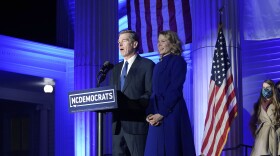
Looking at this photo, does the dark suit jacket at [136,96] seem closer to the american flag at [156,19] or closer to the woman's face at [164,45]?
the woman's face at [164,45]

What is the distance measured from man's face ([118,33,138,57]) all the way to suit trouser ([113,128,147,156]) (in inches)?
31.0

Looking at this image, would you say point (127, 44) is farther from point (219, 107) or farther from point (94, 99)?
point (219, 107)

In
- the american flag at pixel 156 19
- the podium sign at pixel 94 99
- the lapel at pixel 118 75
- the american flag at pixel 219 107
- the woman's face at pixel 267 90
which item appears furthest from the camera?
the american flag at pixel 156 19

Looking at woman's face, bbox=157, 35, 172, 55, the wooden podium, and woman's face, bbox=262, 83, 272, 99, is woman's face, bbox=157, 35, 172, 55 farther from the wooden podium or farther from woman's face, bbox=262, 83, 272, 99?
woman's face, bbox=262, 83, 272, 99

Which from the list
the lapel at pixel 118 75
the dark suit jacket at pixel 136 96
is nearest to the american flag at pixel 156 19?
the lapel at pixel 118 75

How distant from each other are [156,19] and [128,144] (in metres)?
7.49

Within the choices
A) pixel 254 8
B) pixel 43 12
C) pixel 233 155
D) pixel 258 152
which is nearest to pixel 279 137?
pixel 258 152

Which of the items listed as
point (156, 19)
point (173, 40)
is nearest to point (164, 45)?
point (173, 40)

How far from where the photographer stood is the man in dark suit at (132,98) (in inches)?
276

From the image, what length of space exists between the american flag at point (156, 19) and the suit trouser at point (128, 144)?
6.77 metres

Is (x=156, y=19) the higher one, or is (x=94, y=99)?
(x=156, y=19)

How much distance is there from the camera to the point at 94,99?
21.1 feet

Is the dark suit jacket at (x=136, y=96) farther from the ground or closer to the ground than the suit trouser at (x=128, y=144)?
farther from the ground

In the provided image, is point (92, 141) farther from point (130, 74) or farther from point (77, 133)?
point (130, 74)
